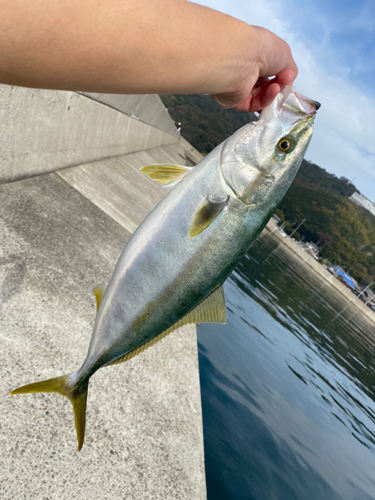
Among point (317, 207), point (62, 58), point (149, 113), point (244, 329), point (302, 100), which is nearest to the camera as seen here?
point (62, 58)

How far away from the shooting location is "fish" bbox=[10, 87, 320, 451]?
1907mm

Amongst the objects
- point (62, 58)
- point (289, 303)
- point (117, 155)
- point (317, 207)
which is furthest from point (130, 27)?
point (317, 207)

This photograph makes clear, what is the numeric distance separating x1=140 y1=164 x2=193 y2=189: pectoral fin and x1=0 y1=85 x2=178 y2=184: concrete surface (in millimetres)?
3145

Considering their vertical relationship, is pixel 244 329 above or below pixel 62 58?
below

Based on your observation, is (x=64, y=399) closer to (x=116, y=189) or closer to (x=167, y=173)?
(x=167, y=173)

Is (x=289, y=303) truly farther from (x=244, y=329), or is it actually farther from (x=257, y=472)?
(x=257, y=472)

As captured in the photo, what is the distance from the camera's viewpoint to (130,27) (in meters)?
1.06

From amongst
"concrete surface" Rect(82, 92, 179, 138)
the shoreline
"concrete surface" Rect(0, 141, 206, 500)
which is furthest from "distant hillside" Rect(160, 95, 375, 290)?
"concrete surface" Rect(0, 141, 206, 500)

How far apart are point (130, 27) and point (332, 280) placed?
6328cm

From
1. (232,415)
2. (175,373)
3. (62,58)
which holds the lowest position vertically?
(232,415)

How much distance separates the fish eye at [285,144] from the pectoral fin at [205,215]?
0.41m

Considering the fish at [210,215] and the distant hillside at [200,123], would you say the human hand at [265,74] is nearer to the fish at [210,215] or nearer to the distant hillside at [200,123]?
the fish at [210,215]

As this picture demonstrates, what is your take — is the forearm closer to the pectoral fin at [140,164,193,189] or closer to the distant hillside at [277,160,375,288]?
the pectoral fin at [140,164,193,189]

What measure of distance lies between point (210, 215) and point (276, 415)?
7.96 meters
